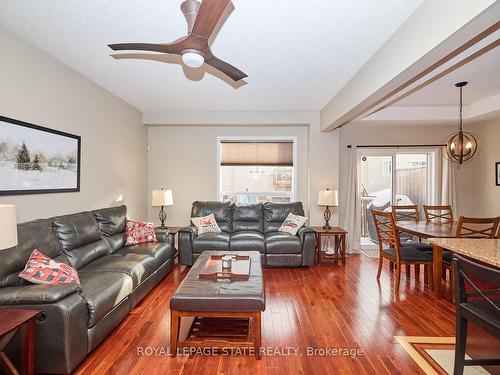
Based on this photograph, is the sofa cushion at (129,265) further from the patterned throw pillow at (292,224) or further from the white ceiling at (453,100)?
the white ceiling at (453,100)

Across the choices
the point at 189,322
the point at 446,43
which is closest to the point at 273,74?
the point at 446,43

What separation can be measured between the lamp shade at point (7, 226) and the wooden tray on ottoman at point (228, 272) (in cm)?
144

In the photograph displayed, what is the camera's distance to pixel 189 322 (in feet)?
8.84

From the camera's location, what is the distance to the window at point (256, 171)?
5.59 metres

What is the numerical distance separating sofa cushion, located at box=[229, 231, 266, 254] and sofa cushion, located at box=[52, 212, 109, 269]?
1816mm

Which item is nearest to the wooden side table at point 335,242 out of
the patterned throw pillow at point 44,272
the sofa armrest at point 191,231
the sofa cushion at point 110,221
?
the sofa armrest at point 191,231

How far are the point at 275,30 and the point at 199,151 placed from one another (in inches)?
135

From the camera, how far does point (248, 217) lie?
5.07 meters

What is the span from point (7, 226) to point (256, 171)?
4326mm

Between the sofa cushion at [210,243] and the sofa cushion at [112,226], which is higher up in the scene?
the sofa cushion at [112,226]

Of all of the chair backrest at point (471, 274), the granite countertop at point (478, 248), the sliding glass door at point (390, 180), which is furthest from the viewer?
the sliding glass door at point (390, 180)

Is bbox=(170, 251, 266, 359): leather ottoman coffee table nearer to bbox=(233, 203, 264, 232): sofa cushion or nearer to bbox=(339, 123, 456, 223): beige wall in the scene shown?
bbox=(233, 203, 264, 232): sofa cushion

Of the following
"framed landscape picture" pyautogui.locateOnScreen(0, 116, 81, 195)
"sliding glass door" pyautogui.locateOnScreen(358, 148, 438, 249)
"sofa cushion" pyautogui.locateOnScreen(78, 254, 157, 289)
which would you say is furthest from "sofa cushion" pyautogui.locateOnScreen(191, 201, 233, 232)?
"sliding glass door" pyautogui.locateOnScreen(358, 148, 438, 249)

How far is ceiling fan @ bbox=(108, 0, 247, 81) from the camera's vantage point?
1.56 m
